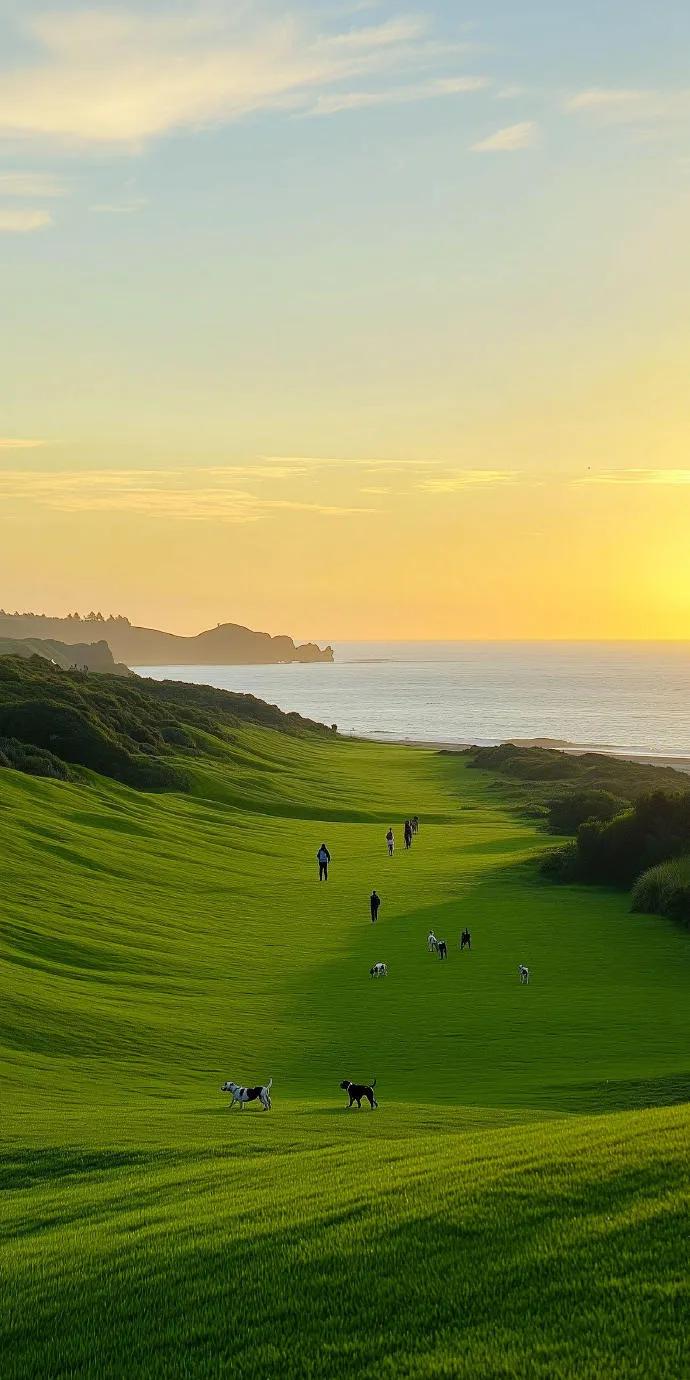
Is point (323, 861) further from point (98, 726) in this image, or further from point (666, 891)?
point (98, 726)

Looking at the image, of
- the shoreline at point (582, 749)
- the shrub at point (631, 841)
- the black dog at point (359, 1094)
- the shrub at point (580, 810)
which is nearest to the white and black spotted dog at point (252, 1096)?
the black dog at point (359, 1094)

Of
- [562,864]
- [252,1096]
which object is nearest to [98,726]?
[562,864]

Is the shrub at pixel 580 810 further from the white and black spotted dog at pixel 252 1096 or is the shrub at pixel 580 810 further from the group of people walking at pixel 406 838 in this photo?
the white and black spotted dog at pixel 252 1096

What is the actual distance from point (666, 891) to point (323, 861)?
1822cm

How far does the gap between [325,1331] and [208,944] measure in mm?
38117

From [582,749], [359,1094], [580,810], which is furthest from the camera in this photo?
[582,749]

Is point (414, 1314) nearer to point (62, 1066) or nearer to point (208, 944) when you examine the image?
point (62, 1066)

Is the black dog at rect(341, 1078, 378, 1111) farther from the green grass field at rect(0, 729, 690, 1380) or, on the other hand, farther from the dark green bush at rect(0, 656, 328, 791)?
the dark green bush at rect(0, 656, 328, 791)

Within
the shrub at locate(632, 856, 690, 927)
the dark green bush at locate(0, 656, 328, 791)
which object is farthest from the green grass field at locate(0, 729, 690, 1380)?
the dark green bush at locate(0, 656, 328, 791)

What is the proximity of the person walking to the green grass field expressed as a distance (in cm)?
66

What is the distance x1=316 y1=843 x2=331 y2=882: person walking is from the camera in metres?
61.5

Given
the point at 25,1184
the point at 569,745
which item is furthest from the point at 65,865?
the point at 569,745

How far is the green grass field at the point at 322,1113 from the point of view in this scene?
10.7 metres

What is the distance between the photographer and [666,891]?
186 feet
